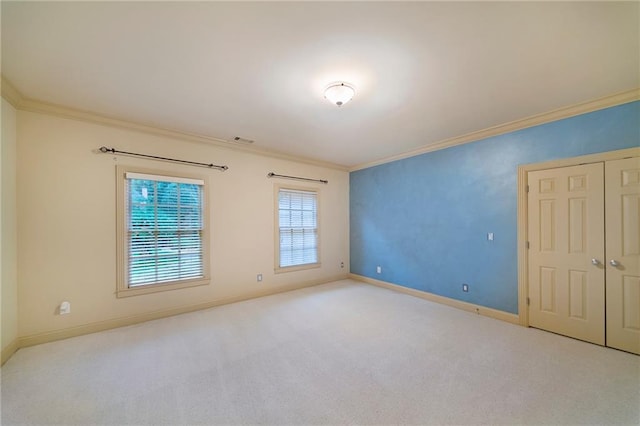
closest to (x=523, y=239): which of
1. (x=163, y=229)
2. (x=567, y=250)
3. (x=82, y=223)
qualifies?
(x=567, y=250)

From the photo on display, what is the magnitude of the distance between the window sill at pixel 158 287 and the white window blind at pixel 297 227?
1.53m

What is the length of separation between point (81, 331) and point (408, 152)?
5.54 meters

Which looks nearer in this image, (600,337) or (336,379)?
(336,379)

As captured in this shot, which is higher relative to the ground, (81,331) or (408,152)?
(408,152)

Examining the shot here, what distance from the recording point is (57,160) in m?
2.97

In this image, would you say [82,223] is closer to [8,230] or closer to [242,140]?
[8,230]

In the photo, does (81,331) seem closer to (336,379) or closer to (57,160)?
(57,160)

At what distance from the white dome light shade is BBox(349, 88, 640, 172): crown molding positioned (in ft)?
7.83

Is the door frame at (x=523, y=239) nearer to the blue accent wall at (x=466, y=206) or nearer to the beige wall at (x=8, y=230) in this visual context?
the blue accent wall at (x=466, y=206)

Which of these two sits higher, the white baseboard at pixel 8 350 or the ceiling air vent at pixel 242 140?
the ceiling air vent at pixel 242 140

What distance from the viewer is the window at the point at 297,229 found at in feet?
16.3

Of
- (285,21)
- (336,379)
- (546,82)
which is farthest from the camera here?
(546,82)

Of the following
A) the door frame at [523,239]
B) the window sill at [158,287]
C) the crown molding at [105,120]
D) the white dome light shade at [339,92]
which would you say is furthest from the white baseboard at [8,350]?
the door frame at [523,239]

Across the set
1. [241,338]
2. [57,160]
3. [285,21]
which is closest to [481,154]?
[285,21]
